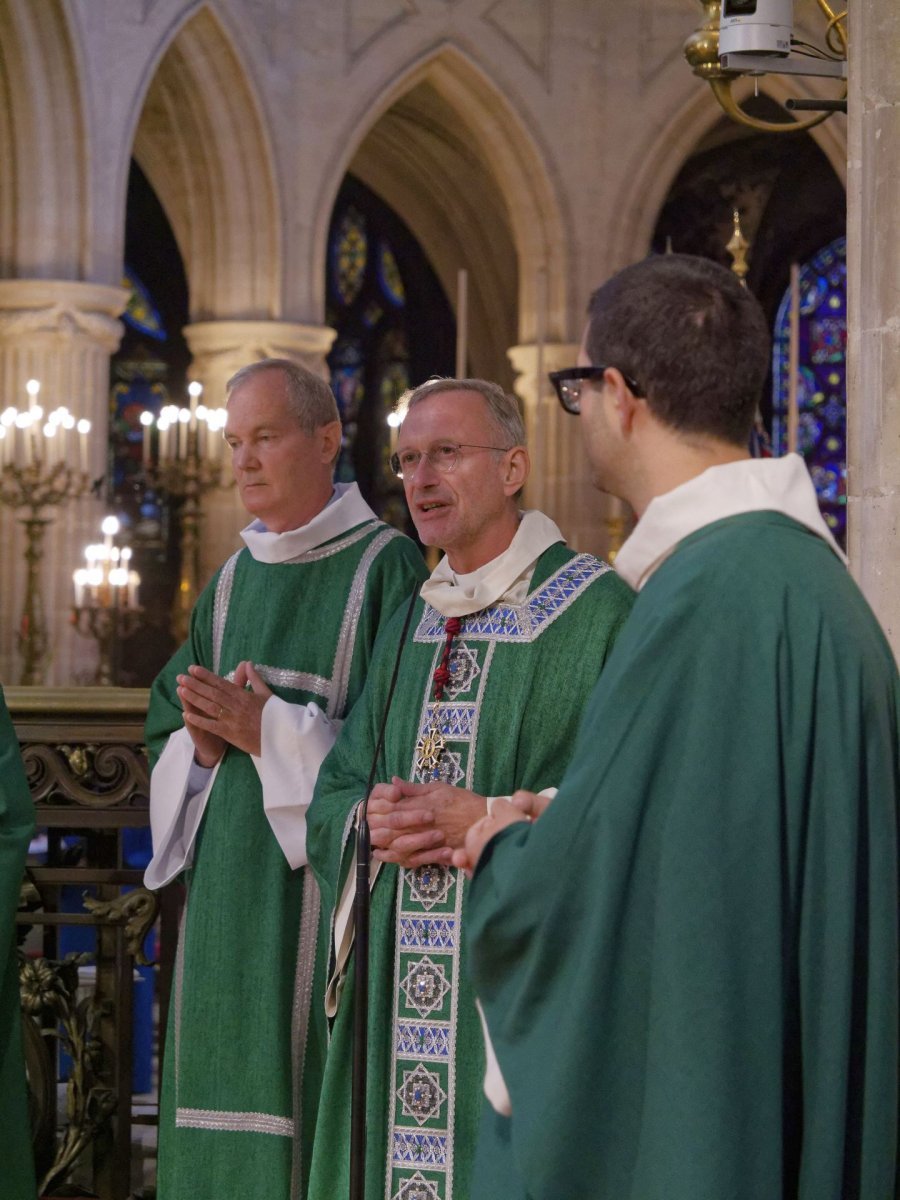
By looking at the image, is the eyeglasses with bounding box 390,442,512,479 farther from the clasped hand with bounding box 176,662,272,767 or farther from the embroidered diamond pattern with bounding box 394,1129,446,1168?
the embroidered diamond pattern with bounding box 394,1129,446,1168

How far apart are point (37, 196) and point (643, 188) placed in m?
5.39

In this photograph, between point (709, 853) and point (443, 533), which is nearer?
point (709, 853)

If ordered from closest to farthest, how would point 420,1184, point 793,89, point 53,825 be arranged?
point 420,1184, point 53,825, point 793,89

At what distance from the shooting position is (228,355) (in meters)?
14.5

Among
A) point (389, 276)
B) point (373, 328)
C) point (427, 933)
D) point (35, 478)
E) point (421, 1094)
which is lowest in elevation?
point (421, 1094)

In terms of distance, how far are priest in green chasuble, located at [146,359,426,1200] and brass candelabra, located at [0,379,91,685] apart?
7722 mm

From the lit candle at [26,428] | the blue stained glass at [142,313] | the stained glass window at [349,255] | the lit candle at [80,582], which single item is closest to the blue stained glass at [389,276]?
the stained glass window at [349,255]

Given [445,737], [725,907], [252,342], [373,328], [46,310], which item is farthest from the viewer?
A: [373,328]

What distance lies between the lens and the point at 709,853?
1.83 metres

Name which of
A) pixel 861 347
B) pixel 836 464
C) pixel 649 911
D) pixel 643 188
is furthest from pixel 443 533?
pixel 836 464

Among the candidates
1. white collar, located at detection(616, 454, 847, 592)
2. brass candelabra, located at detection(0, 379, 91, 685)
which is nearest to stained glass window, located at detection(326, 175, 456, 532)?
brass candelabra, located at detection(0, 379, 91, 685)

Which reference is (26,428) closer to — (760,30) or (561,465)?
(561,465)

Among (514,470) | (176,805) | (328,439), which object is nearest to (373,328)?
(328,439)

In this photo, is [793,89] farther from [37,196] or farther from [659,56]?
[37,196]
